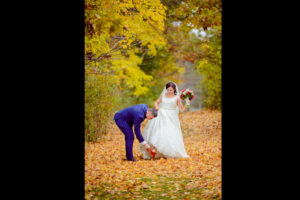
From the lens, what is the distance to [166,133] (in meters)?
7.23

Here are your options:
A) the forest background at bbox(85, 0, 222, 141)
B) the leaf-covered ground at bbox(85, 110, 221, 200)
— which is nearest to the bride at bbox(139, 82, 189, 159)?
the leaf-covered ground at bbox(85, 110, 221, 200)

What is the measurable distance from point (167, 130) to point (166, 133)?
81 mm

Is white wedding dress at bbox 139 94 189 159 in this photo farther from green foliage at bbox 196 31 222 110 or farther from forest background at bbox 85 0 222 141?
green foliage at bbox 196 31 222 110

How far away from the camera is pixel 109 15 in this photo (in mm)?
5262

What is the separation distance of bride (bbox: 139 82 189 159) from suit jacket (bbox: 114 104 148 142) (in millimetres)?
710

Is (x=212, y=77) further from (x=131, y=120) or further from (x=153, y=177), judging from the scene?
(x=153, y=177)

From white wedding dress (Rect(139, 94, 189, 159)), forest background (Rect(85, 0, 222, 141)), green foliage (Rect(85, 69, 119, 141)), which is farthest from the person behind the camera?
green foliage (Rect(85, 69, 119, 141))

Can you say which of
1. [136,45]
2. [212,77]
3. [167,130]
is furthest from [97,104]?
[212,77]

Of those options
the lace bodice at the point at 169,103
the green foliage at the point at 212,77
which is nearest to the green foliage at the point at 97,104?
the lace bodice at the point at 169,103

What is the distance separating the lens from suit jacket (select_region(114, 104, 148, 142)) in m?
6.41
